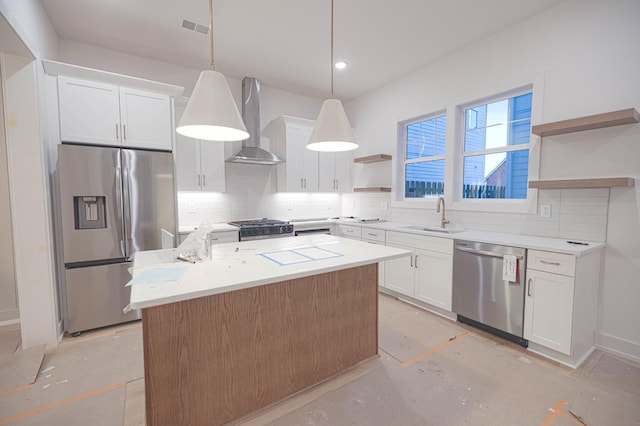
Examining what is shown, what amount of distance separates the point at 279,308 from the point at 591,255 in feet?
8.13

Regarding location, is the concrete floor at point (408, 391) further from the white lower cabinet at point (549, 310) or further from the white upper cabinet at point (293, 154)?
the white upper cabinet at point (293, 154)

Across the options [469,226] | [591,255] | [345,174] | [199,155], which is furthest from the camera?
[345,174]

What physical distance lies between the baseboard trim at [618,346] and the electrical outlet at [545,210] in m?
1.07

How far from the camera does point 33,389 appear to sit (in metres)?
2.00

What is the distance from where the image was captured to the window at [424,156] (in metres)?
3.83

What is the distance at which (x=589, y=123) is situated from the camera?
2.26 metres

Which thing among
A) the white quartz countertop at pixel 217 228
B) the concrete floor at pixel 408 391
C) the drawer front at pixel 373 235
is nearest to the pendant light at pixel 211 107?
the concrete floor at pixel 408 391

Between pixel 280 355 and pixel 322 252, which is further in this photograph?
pixel 322 252

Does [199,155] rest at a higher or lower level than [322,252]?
higher

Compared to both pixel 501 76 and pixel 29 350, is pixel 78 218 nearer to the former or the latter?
pixel 29 350

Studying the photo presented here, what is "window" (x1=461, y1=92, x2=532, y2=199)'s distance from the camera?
2.98 metres

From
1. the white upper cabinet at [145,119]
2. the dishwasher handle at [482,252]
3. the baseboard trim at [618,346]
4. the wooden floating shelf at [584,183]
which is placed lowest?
the baseboard trim at [618,346]

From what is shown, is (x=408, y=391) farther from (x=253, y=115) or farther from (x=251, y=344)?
(x=253, y=115)

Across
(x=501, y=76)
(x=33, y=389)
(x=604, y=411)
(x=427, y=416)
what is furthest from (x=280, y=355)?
(x=501, y=76)
